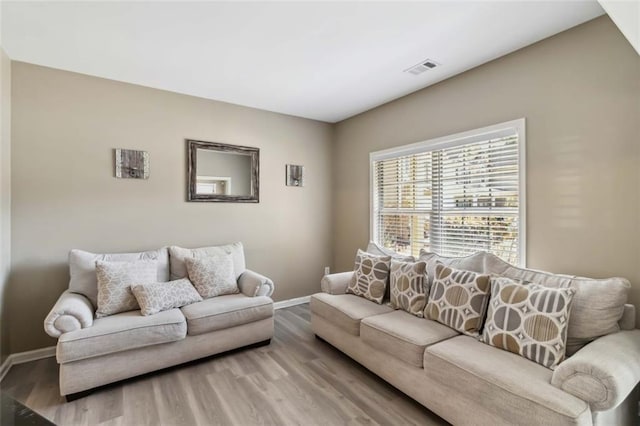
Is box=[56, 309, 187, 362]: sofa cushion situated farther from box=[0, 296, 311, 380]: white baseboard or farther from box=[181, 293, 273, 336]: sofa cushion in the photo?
box=[0, 296, 311, 380]: white baseboard

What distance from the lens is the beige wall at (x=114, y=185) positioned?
2752 millimetres

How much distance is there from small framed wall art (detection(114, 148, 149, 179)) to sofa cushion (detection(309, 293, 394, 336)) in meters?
2.24

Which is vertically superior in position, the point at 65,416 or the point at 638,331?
the point at 638,331

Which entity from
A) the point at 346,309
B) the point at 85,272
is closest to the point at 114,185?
the point at 85,272

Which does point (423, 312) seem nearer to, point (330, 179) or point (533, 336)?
point (533, 336)

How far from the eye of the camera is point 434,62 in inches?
107

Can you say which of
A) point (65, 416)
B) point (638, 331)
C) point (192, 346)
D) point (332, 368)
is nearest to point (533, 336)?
point (638, 331)

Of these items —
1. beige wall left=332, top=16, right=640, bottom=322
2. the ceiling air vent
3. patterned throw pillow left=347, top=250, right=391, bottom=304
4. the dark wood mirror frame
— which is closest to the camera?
beige wall left=332, top=16, right=640, bottom=322

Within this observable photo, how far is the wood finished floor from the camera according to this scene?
6.60 feet

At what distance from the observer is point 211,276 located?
120 inches

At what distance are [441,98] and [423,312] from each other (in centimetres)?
212

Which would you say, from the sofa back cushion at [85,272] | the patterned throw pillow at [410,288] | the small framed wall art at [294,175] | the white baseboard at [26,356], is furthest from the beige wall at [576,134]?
the white baseboard at [26,356]

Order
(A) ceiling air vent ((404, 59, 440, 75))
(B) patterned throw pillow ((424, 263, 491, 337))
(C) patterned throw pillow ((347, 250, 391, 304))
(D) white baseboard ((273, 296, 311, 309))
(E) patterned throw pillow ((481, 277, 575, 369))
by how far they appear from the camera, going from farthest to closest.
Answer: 1. (D) white baseboard ((273, 296, 311, 309))
2. (C) patterned throw pillow ((347, 250, 391, 304))
3. (A) ceiling air vent ((404, 59, 440, 75))
4. (B) patterned throw pillow ((424, 263, 491, 337))
5. (E) patterned throw pillow ((481, 277, 575, 369))

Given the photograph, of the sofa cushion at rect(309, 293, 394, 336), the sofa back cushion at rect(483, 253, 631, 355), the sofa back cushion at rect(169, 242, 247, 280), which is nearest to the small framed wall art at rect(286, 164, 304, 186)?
the sofa back cushion at rect(169, 242, 247, 280)
